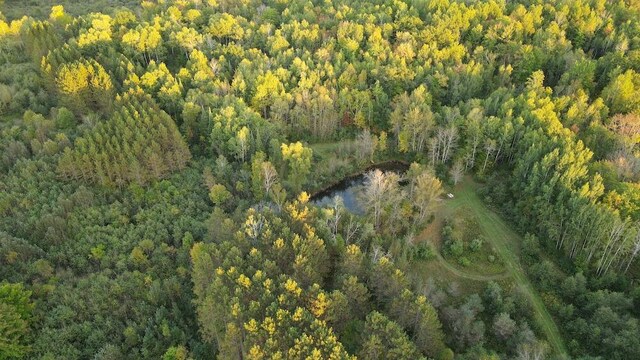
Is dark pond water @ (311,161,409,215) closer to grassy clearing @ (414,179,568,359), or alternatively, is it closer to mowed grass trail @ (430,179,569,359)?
grassy clearing @ (414,179,568,359)

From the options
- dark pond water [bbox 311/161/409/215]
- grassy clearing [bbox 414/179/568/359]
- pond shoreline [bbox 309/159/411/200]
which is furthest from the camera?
pond shoreline [bbox 309/159/411/200]

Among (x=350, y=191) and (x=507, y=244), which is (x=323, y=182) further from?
(x=507, y=244)

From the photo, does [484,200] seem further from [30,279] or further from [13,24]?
[13,24]

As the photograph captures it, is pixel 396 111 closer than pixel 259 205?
No

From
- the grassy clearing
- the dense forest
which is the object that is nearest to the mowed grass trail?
the grassy clearing

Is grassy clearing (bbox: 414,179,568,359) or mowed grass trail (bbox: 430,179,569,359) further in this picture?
grassy clearing (bbox: 414,179,568,359)

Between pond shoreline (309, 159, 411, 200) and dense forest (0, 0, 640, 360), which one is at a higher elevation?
dense forest (0, 0, 640, 360)

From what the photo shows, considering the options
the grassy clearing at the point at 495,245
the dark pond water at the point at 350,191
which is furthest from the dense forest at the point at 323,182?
the dark pond water at the point at 350,191

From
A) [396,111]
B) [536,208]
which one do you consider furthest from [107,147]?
[536,208]
